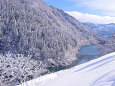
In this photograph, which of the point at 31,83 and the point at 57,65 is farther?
the point at 57,65

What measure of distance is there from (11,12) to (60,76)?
5583 centimetres

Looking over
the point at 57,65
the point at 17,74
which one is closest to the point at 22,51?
the point at 57,65

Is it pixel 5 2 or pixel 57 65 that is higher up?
pixel 5 2

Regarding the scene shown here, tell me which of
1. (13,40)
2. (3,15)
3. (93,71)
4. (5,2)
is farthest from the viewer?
(5,2)

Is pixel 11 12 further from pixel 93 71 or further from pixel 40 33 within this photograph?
pixel 93 71

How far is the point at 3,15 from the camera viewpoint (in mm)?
52375

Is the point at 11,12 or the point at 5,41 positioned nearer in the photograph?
the point at 5,41

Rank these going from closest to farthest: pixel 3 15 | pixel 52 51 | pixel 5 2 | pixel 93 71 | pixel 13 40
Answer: pixel 93 71
pixel 52 51
pixel 13 40
pixel 3 15
pixel 5 2

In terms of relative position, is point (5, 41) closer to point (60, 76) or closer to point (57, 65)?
point (57, 65)

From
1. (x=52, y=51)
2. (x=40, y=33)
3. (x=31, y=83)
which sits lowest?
(x=52, y=51)

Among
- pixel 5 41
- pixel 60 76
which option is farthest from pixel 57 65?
pixel 60 76

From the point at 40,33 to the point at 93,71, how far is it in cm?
4293

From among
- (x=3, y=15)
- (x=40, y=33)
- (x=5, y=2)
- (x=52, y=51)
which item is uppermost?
(x=5, y=2)

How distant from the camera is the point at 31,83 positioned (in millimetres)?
5164
